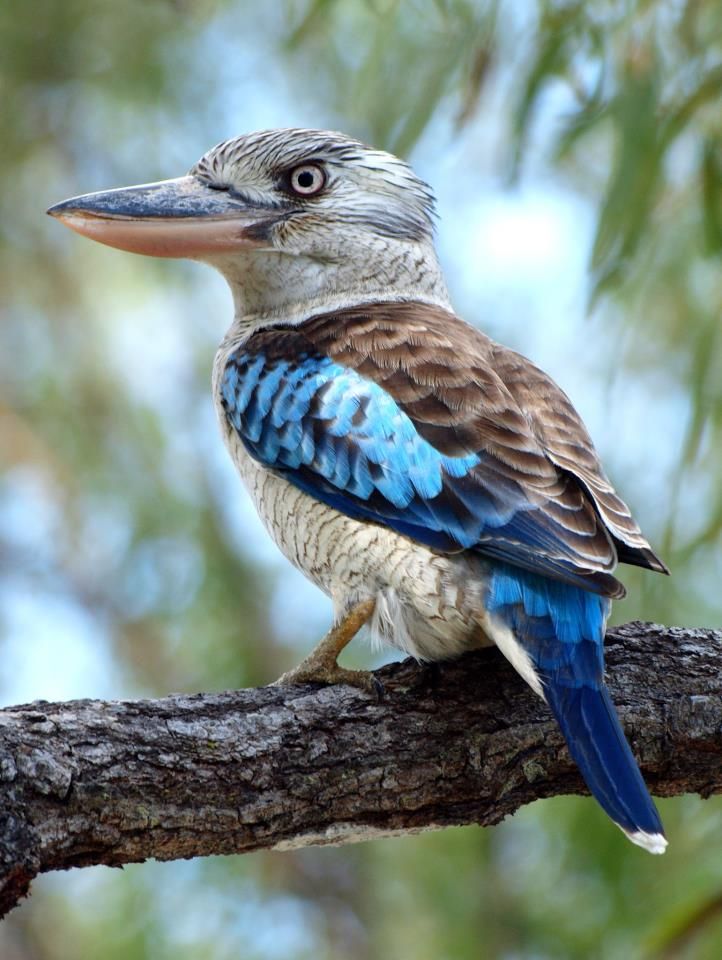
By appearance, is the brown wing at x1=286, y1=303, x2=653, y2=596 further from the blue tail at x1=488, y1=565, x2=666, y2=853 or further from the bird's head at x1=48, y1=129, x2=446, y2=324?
the bird's head at x1=48, y1=129, x2=446, y2=324

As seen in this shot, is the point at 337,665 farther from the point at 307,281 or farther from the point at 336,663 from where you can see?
the point at 307,281

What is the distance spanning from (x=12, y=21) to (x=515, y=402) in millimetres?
4326

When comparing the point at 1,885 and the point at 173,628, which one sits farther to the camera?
the point at 173,628

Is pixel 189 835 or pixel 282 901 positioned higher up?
pixel 189 835

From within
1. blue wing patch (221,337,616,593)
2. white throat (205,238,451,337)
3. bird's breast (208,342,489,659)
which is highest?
white throat (205,238,451,337)

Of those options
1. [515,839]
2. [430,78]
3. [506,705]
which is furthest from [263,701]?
[515,839]

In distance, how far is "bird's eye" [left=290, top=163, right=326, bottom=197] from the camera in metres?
3.68

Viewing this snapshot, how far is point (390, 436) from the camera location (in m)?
2.89

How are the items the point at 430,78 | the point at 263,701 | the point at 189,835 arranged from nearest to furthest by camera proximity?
the point at 189,835, the point at 263,701, the point at 430,78

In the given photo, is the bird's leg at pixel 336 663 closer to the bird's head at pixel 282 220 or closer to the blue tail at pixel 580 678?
the blue tail at pixel 580 678

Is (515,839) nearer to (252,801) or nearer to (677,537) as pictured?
(677,537)

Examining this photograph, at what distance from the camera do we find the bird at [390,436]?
8.52ft

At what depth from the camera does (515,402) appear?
9.83 feet

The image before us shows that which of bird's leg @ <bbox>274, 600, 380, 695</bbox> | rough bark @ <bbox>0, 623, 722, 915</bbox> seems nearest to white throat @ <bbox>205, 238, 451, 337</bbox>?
bird's leg @ <bbox>274, 600, 380, 695</bbox>
